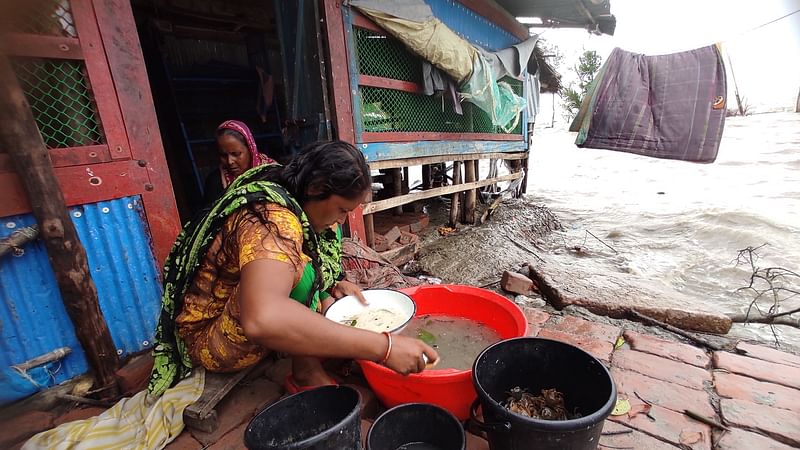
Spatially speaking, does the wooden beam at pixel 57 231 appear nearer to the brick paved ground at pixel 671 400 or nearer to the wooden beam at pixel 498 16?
the brick paved ground at pixel 671 400

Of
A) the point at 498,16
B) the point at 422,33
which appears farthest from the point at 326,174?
the point at 498,16

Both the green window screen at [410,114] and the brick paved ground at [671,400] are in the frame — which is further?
the green window screen at [410,114]

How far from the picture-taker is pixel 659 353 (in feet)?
6.11

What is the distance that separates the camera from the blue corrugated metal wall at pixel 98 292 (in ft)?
5.28

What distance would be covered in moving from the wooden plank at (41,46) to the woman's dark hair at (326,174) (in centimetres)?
127

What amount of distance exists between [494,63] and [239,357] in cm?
440

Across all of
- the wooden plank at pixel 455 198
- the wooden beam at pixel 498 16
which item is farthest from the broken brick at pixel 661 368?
the wooden beam at pixel 498 16

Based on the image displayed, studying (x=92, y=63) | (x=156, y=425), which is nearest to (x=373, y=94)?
(x=92, y=63)

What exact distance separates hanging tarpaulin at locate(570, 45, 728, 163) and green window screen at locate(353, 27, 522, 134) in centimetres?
296

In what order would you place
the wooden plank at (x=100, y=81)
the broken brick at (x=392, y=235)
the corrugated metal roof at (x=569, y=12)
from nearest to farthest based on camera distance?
1. the wooden plank at (x=100, y=81)
2. the broken brick at (x=392, y=235)
3. the corrugated metal roof at (x=569, y=12)

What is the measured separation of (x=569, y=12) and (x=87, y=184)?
7.13 metres

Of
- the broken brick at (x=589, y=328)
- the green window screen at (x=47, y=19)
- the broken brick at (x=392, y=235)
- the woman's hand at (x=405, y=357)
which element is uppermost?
the green window screen at (x=47, y=19)

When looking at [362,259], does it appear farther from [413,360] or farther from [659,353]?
[659,353]

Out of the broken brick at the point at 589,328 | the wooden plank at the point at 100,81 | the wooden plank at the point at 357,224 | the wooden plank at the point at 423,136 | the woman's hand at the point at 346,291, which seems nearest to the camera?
the wooden plank at the point at 100,81
